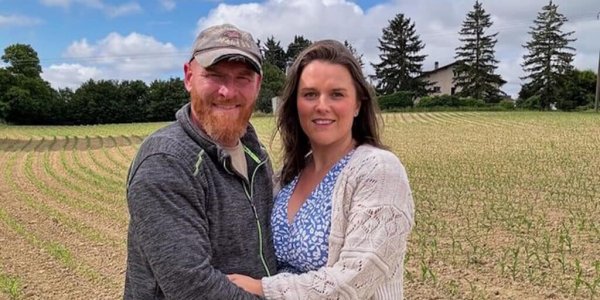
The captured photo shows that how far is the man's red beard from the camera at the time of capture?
5.33 ft

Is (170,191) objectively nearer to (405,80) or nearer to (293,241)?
(293,241)

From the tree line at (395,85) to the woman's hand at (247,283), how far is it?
3687 cm

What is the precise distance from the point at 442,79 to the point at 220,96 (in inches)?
2554

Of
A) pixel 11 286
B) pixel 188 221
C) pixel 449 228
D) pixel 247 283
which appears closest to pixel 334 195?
pixel 247 283

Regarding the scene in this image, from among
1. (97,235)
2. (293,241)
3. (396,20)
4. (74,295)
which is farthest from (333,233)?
(396,20)

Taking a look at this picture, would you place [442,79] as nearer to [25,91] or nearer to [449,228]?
[25,91]

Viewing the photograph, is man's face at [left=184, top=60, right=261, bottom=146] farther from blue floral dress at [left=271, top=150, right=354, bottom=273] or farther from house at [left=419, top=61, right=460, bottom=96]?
house at [left=419, top=61, right=460, bottom=96]

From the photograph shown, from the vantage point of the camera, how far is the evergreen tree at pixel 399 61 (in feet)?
193

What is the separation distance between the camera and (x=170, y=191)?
139 cm

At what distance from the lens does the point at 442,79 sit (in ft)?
209

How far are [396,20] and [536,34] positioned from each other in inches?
604

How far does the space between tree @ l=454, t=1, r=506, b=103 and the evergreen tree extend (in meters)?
4.37

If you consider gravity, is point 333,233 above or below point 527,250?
above

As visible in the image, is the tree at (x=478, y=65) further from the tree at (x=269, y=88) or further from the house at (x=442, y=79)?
the tree at (x=269, y=88)
